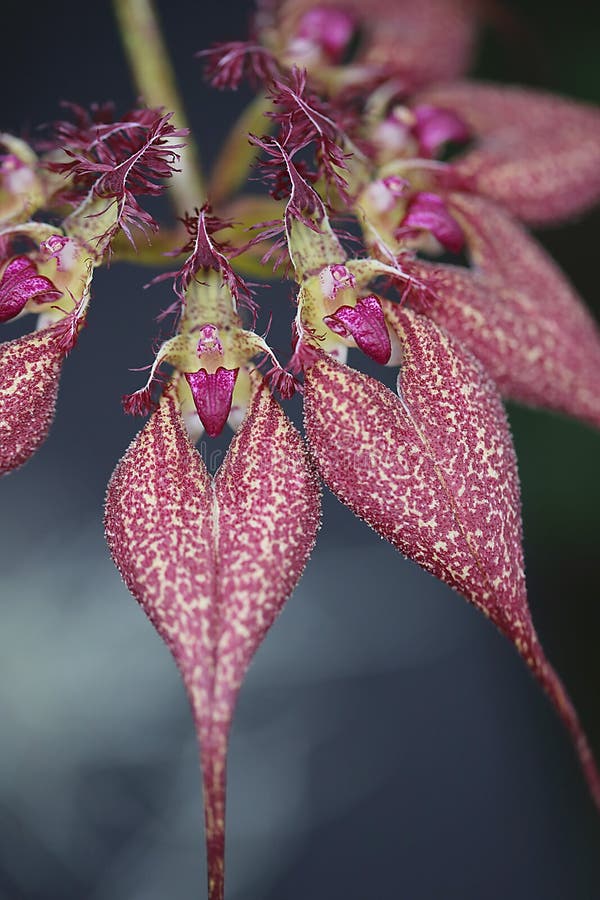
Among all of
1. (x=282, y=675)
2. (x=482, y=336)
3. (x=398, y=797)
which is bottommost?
(x=398, y=797)

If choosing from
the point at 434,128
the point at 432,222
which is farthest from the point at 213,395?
the point at 434,128

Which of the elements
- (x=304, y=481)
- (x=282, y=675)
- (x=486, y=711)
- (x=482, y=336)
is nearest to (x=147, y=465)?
(x=304, y=481)

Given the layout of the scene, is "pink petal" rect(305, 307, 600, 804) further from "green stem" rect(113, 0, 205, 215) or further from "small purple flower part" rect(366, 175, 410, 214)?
"green stem" rect(113, 0, 205, 215)

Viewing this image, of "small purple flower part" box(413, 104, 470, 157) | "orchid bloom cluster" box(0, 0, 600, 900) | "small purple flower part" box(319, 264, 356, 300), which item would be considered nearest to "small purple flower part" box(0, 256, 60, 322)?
"orchid bloom cluster" box(0, 0, 600, 900)

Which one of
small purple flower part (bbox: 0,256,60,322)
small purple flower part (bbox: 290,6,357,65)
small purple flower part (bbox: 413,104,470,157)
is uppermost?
small purple flower part (bbox: 290,6,357,65)

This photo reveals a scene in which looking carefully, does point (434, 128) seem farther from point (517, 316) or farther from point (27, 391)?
point (27, 391)

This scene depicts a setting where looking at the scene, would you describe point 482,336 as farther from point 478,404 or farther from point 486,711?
point 486,711
